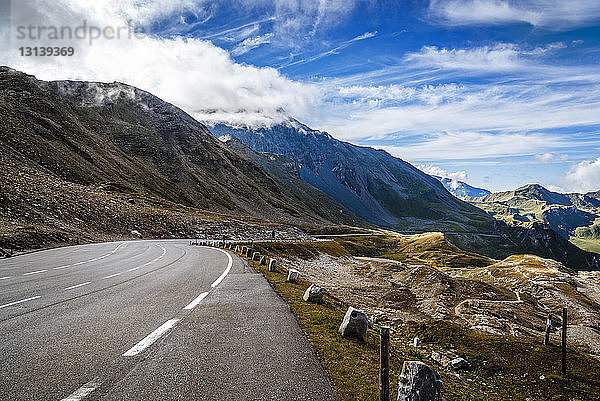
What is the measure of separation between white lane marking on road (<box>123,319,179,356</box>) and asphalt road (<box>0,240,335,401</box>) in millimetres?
25

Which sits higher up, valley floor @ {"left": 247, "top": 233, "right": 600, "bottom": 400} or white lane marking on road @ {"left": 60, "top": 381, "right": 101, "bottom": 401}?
white lane marking on road @ {"left": 60, "top": 381, "right": 101, "bottom": 401}

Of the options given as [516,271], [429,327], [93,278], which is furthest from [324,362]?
[516,271]

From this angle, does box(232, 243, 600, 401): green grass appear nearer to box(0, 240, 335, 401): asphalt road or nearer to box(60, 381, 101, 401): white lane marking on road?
box(0, 240, 335, 401): asphalt road

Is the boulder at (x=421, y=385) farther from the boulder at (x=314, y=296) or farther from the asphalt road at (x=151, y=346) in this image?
the boulder at (x=314, y=296)

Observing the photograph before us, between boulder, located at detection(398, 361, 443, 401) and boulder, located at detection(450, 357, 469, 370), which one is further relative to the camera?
boulder, located at detection(450, 357, 469, 370)

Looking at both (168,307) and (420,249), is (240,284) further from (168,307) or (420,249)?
(420,249)

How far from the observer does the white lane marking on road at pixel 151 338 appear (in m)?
8.25

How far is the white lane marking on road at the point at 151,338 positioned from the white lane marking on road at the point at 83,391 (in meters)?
1.63

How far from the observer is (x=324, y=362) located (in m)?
8.30

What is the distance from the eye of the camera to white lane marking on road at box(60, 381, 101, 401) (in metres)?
5.89

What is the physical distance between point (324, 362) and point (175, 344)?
385cm

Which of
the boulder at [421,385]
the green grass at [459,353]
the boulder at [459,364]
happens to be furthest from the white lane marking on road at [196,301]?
the boulder at [459,364]

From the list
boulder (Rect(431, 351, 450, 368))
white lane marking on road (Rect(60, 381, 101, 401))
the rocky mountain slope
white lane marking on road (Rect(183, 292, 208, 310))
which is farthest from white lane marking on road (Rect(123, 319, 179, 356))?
the rocky mountain slope

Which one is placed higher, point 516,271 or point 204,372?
point 204,372
